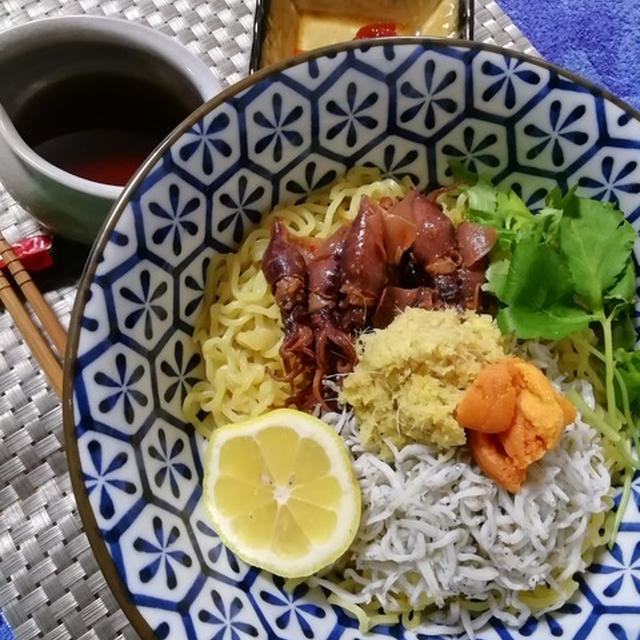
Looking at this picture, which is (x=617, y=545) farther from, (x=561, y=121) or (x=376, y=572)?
(x=561, y=121)

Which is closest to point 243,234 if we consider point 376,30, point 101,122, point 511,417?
point 101,122

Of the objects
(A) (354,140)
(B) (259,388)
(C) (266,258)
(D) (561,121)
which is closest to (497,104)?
(D) (561,121)

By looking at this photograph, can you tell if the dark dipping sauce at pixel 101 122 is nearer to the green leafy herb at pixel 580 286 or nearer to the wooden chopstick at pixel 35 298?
the wooden chopstick at pixel 35 298

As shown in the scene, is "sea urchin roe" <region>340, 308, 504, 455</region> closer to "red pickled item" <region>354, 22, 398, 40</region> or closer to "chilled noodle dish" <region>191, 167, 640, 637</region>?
"chilled noodle dish" <region>191, 167, 640, 637</region>

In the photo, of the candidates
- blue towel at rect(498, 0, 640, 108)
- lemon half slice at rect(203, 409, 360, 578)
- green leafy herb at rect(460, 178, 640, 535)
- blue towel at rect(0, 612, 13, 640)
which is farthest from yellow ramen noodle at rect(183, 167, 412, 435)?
blue towel at rect(498, 0, 640, 108)

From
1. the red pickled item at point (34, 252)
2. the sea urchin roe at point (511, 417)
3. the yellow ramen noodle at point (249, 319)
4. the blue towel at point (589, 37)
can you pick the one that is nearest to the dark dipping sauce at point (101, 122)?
the red pickled item at point (34, 252)

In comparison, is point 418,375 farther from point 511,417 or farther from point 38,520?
point 38,520
